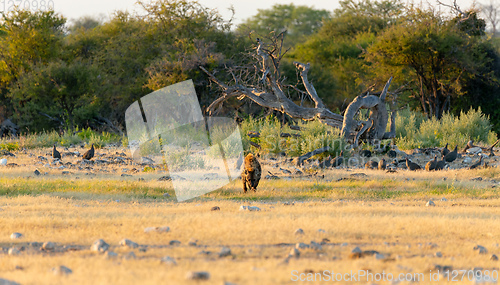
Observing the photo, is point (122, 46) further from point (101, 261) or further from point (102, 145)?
point (101, 261)

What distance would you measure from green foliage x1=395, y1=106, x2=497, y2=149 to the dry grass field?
4819 mm

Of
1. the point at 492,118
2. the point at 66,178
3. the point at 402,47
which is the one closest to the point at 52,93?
the point at 66,178

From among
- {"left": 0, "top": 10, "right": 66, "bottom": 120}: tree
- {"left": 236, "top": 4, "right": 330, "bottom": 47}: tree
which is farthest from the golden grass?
{"left": 236, "top": 4, "right": 330, "bottom": 47}: tree

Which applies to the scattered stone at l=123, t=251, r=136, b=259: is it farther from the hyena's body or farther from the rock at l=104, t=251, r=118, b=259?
the hyena's body

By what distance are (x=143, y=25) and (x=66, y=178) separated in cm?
1413

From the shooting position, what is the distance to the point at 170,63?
60.1ft

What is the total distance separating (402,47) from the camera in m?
19.6

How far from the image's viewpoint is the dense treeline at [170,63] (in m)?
19.4

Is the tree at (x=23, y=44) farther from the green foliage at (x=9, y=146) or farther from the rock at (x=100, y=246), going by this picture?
the rock at (x=100, y=246)

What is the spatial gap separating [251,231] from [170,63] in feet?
47.2

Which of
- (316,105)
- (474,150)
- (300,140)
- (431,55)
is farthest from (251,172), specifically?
(431,55)

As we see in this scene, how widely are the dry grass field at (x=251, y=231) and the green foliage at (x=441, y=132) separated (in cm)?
482

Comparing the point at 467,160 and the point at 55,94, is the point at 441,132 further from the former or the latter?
the point at 55,94

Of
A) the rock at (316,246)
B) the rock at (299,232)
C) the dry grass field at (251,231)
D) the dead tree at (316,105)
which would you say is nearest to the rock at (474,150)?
the dead tree at (316,105)
